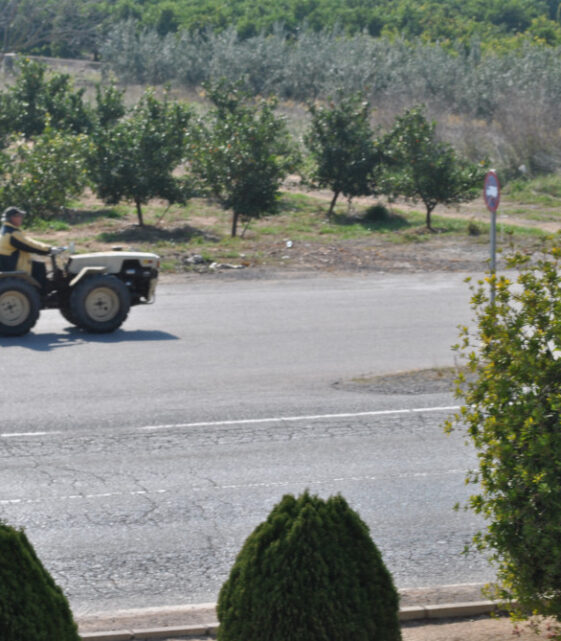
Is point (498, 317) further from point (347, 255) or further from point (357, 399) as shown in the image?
point (347, 255)

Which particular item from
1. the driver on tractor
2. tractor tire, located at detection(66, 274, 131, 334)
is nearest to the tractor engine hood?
tractor tire, located at detection(66, 274, 131, 334)

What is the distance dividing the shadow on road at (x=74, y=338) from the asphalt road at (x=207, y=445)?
6cm

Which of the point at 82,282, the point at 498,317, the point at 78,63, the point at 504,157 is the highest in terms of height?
the point at 78,63

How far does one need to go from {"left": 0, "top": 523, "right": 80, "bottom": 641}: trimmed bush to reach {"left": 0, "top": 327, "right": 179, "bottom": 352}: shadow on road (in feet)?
35.6

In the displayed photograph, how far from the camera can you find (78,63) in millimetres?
67500

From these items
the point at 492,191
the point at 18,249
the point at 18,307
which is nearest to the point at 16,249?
the point at 18,249

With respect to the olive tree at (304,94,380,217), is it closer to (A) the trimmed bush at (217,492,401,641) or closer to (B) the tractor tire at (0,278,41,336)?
(B) the tractor tire at (0,278,41,336)

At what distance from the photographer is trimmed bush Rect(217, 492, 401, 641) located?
145 inches

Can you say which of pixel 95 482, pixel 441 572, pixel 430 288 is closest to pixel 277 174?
pixel 430 288

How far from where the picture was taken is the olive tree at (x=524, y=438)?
14.1 feet

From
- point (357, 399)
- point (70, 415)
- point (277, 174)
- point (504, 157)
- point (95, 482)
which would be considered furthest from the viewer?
point (504, 157)

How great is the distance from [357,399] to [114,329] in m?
5.13

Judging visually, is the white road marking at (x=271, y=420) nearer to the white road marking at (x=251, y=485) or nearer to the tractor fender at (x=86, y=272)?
the white road marking at (x=251, y=485)

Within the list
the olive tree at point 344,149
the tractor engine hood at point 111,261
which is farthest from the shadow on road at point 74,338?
the olive tree at point 344,149
